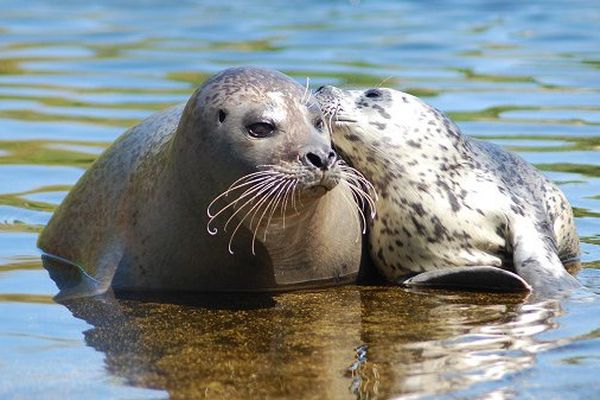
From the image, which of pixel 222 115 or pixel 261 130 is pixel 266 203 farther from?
pixel 222 115

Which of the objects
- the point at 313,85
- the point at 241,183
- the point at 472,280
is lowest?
the point at 472,280

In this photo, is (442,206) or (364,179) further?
(442,206)

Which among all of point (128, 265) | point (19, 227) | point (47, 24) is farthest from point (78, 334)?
point (47, 24)

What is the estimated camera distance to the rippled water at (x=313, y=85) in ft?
17.4

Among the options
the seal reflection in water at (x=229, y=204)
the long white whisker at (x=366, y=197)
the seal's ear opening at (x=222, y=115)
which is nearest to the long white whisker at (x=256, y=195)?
the seal reflection in water at (x=229, y=204)

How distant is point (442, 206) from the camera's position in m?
7.05

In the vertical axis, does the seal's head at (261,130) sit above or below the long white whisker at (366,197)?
above

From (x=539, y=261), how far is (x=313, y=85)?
5839 millimetres

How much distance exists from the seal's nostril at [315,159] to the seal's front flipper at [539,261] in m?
1.14

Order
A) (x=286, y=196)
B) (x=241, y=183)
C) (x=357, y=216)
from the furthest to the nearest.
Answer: (x=357, y=216) < (x=241, y=183) < (x=286, y=196)

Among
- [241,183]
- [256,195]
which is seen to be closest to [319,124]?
[241,183]

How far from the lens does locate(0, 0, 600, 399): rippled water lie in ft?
17.4

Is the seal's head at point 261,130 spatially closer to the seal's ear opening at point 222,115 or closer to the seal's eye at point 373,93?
the seal's ear opening at point 222,115

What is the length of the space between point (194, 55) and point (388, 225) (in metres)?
8.23
